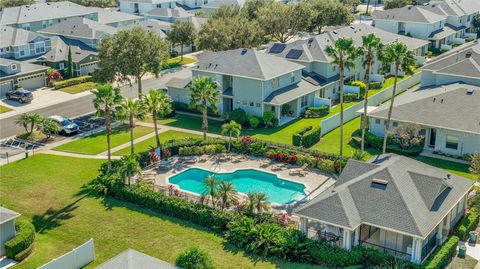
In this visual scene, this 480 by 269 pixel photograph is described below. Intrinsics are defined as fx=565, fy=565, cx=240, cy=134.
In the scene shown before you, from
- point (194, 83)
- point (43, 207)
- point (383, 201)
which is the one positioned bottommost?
point (43, 207)

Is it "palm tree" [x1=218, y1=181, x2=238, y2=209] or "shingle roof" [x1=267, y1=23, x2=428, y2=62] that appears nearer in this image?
"palm tree" [x1=218, y1=181, x2=238, y2=209]

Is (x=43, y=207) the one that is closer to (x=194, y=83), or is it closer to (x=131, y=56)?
(x=194, y=83)

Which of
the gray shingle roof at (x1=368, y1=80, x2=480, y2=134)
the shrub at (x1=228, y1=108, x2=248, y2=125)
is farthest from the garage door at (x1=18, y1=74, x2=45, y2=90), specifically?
the gray shingle roof at (x1=368, y1=80, x2=480, y2=134)

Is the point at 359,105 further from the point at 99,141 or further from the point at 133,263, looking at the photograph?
the point at 133,263

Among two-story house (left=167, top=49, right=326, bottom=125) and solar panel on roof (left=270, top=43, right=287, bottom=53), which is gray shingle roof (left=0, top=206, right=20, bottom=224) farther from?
solar panel on roof (left=270, top=43, right=287, bottom=53)

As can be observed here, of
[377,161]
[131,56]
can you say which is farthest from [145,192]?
[131,56]

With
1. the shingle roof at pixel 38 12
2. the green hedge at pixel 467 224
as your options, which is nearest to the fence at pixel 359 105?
the green hedge at pixel 467 224

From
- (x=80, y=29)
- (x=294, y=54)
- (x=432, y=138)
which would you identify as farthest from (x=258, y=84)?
(x=80, y=29)
